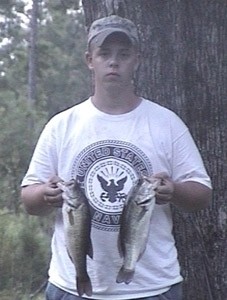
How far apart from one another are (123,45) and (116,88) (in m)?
0.21

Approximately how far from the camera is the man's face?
12.3ft

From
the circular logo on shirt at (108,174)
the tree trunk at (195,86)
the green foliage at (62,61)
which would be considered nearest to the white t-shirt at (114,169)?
the circular logo on shirt at (108,174)

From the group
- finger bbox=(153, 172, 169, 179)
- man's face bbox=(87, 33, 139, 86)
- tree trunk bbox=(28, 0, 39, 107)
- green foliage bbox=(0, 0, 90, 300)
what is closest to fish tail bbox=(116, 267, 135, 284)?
finger bbox=(153, 172, 169, 179)

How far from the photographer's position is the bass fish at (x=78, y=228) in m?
3.52

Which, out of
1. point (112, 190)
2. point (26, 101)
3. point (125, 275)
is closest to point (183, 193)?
point (112, 190)

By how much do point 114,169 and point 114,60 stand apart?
45 cm

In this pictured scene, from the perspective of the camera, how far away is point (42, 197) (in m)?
3.69

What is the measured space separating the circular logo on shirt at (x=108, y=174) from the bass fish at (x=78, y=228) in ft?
0.28

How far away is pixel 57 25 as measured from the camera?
32406 millimetres

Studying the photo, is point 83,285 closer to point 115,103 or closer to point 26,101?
point 115,103

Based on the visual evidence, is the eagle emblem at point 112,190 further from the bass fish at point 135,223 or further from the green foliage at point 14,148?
the green foliage at point 14,148

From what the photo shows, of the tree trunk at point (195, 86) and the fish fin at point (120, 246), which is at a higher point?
the tree trunk at point (195, 86)

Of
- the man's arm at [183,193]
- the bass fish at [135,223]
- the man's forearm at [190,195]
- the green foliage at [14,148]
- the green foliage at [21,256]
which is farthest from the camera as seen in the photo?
the green foliage at [14,148]

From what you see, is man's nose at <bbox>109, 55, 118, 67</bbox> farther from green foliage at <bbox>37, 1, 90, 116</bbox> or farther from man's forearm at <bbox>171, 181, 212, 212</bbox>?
green foliage at <bbox>37, 1, 90, 116</bbox>
